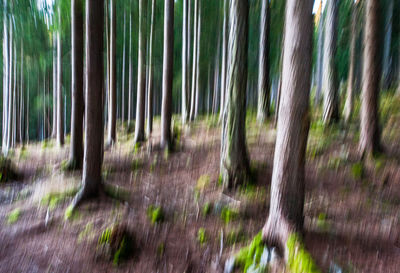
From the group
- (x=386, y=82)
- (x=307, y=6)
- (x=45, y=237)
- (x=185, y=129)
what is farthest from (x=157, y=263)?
(x=386, y=82)

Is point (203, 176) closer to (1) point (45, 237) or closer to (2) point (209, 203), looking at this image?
(2) point (209, 203)

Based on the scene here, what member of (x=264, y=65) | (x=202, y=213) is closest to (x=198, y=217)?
(x=202, y=213)

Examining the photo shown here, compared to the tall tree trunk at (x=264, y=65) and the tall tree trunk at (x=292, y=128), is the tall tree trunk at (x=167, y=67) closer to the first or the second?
the tall tree trunk at (x=264, y=65)

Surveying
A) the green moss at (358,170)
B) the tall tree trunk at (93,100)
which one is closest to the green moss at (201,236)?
the tall tree trunk at (93,100)

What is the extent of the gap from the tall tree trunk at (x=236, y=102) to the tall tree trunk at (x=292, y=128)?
231cm

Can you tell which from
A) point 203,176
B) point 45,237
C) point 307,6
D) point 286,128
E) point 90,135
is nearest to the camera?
point 307,6

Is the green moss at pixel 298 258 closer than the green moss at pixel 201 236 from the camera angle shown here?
Yes

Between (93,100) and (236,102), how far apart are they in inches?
147

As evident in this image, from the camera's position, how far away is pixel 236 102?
7.33m

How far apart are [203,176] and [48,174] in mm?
5856

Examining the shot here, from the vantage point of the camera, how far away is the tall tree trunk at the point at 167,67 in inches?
425

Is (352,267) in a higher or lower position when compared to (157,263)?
higher

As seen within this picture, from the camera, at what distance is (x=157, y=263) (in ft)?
18.5

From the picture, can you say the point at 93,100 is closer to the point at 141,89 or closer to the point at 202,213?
the point at 202,213
